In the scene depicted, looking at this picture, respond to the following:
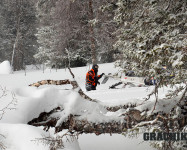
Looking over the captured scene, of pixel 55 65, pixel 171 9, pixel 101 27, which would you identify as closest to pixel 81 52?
pixel 55 65

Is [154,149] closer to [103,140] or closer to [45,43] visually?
[103,140]

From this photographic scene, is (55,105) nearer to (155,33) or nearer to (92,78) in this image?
(155,33)

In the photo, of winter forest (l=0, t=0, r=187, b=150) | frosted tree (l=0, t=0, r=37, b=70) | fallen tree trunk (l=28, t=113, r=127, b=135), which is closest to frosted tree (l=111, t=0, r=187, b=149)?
winter forest (l=0, t=0, r=187, b=150)

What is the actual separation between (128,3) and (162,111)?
2322 millimetres

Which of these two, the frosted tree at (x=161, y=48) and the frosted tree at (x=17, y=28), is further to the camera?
the frosted tree at (x=17, y=28)

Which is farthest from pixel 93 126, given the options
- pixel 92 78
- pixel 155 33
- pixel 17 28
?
pixel 17 28

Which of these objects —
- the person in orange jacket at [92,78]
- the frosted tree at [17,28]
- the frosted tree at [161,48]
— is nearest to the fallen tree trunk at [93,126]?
the frosted tree at [161,48]

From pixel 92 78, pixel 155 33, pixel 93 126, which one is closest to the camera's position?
pixel 93 126

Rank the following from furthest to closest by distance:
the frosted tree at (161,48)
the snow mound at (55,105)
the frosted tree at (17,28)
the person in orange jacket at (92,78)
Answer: the frosted tree at (17,28), the person in orange jacket at (92,78), the snow mound at (55,105), the frosted tree at (161,48)

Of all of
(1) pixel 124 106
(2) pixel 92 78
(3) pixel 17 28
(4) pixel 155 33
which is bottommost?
(2) pixel 92 78

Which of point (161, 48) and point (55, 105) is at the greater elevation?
point (161, 48)

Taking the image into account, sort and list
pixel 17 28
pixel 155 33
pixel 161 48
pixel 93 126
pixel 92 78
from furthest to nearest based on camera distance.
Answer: pixel 17 28 < pixel 92 78 < pixel 155 33 < pixel 93 126 < pixel 161 48

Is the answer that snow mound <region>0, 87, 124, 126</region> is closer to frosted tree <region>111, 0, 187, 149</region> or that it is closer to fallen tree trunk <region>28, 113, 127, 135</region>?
fallen tree trunk <region>28, 113, 127, 135</region>

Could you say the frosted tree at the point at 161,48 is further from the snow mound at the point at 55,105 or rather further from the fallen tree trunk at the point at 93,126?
the snow mound at the point at 55,105
